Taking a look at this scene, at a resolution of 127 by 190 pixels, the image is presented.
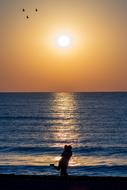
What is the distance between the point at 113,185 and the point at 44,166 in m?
22.7

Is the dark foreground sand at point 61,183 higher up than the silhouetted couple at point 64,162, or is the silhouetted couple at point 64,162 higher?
the silhouetted couple at point 64,162

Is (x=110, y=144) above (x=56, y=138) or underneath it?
underneath

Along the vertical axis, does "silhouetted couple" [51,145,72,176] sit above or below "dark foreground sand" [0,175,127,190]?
above

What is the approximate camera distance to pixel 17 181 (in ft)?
64.0

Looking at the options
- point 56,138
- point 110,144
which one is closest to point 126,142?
point 110,144

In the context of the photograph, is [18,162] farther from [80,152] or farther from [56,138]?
[56,138]

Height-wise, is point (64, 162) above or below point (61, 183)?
above

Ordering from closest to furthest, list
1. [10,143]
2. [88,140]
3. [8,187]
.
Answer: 1. [8,187]
2. [10,143]
3. [88,140]

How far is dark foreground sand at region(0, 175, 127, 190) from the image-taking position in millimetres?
18828

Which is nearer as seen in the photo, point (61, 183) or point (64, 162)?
point (61, 183)

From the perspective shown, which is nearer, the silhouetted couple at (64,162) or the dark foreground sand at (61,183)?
the dark foreground sand at (61,183)

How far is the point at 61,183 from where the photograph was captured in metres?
19.3

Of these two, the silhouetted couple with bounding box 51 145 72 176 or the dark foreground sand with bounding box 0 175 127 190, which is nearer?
the dark foreground sand with bounding box 0 175 127 190

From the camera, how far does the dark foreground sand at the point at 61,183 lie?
1883 cm
